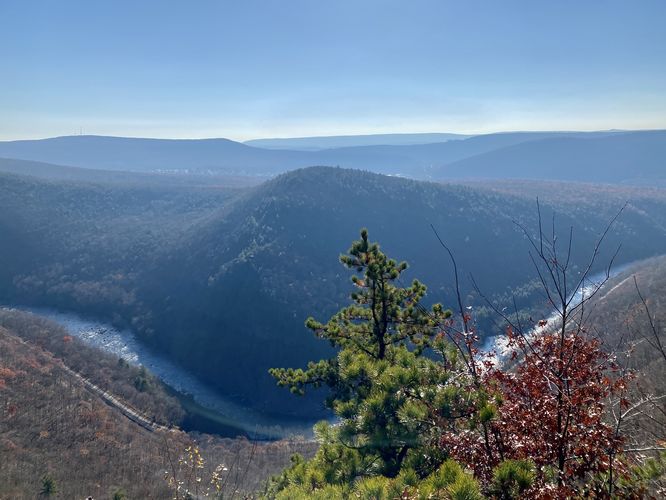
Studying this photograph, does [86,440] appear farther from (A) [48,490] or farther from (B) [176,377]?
(B) [176,377]

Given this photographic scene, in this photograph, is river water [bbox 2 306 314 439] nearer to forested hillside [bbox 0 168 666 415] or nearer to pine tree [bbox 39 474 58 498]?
forested hillside [bbox 0 168 666 415]

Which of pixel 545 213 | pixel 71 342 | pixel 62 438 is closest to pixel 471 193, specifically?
pixel 545 213

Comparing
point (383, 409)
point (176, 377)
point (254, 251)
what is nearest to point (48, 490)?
point (383, 409)

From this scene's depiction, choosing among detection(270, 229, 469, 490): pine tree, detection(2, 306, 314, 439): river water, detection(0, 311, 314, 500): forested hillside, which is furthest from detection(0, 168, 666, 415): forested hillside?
detection(270, 229, 469, 490): pine tree

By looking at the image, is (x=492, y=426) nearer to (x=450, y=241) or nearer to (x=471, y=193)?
(x=450, y=241)

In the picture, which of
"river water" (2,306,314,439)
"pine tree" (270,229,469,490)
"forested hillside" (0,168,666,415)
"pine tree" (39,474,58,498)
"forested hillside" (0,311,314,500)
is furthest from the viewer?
"forested hillside" (0,168,666,415)
